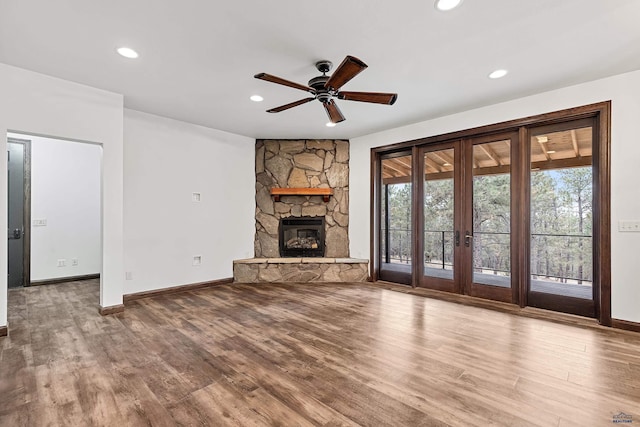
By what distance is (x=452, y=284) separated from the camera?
4582 millimetres

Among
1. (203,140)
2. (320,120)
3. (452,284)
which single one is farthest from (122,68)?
(452,284)

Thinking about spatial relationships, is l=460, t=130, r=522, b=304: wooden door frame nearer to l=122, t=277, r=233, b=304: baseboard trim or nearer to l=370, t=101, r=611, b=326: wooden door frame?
l=370, t=101, r=611, b=326: wooden door frame

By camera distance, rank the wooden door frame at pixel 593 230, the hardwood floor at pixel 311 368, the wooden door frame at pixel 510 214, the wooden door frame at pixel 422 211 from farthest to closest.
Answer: the wooden door frame at pixel 422 211 < the wooden door frame at pixel 510 214 < the wooden door frame at pixel 593 230 < the hardwood floor at pixel 311 368

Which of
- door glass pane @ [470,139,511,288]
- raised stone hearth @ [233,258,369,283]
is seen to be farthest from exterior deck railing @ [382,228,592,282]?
raised stone hearth @ [233,258,369,283]

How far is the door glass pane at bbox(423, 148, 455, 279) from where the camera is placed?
183 inches

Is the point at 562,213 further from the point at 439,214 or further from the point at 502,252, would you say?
the point at 439,214

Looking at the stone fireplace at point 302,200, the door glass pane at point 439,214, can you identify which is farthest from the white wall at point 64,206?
the door glass pane at point 439,214

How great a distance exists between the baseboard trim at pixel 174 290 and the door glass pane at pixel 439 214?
3535 mm

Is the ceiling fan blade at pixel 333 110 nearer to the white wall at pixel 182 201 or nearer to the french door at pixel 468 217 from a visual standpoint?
the french door at pixel 468 217

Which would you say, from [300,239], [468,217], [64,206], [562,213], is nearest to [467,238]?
[468,217]

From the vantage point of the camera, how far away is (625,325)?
10.4ft

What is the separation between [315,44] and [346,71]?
48 centimetres

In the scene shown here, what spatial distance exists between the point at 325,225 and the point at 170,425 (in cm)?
441

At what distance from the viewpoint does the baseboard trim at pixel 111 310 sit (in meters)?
3.67
